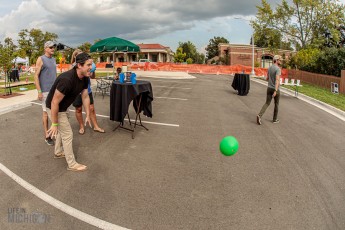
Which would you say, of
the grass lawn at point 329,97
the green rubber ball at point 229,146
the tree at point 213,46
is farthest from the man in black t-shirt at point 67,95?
the tree at point 213,46

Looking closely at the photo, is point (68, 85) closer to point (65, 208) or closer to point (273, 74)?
point (65, 208)

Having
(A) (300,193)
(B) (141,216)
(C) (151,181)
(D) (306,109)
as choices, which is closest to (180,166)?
(C) (151,181)

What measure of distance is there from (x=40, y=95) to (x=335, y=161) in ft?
19.3

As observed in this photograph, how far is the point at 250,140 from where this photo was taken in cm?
629

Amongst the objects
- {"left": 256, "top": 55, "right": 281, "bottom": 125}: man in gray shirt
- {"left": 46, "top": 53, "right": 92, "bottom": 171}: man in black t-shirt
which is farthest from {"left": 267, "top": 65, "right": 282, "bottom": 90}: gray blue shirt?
{"left": 46, "top": 53, "right": 92, "bottom": 171}: man in black t-shirt

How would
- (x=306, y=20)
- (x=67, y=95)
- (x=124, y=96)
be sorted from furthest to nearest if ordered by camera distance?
(x=306, y=20) → (x=124, y=96) → (x=67, y=95)

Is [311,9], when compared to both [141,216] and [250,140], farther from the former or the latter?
[141,216]

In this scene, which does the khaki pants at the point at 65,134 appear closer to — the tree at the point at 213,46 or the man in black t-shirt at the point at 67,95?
the man in black t-shirt at the point at 67,95

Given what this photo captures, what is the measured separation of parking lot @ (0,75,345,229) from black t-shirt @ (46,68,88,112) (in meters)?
1.16

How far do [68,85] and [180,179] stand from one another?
7.15ft

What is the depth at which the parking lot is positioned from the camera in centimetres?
321

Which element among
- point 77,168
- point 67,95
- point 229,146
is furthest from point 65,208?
point 229,146

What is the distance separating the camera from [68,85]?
12.6 feet

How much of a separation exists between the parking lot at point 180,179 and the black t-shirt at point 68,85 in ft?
3.82
